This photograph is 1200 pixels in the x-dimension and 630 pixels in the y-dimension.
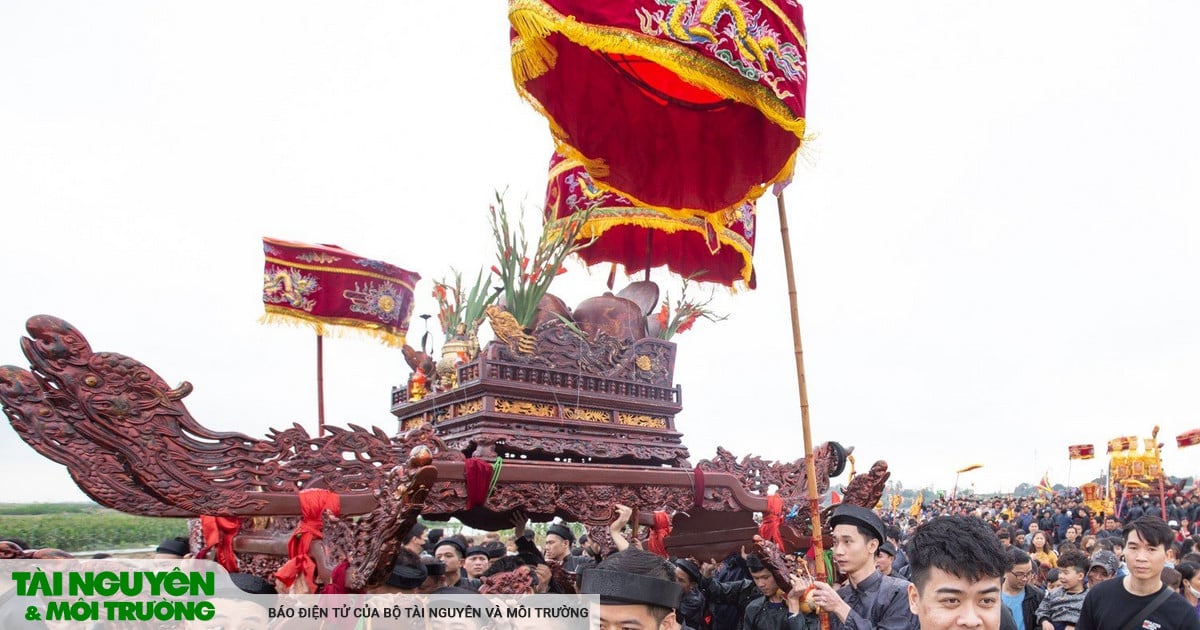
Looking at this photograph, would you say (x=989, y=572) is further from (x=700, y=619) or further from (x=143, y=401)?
(x=700, y=619)

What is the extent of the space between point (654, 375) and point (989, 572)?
10.4 feet

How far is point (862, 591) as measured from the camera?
3436 mm

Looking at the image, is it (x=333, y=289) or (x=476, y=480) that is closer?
(x=476, y=480)

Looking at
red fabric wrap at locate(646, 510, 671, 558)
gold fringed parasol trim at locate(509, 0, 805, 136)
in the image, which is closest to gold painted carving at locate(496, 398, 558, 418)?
red fabric wrap at locate(646, 510, 671, 558)

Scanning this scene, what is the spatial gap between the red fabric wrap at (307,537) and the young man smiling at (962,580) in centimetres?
223

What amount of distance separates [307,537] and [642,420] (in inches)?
90.7

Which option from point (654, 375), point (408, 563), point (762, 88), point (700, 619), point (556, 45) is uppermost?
point (556, 45)

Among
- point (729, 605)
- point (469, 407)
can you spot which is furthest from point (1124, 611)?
point (469, 407)

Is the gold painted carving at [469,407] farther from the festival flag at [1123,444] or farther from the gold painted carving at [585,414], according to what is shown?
the festival flag at [1123,444]

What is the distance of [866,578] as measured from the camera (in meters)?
3.46

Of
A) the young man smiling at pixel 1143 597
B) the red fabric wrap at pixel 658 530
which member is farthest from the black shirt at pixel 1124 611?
the red fabric wrap at pixel 658 530

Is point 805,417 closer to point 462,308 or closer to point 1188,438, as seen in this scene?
point 462,308

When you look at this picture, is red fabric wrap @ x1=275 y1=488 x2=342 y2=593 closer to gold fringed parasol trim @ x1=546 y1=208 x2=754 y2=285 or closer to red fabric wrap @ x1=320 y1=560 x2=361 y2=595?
red fabric wrap @ x1=320 y1=560 x2=361 y2=595

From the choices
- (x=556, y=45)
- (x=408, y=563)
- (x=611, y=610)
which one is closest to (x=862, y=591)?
(x=611, y=610)
